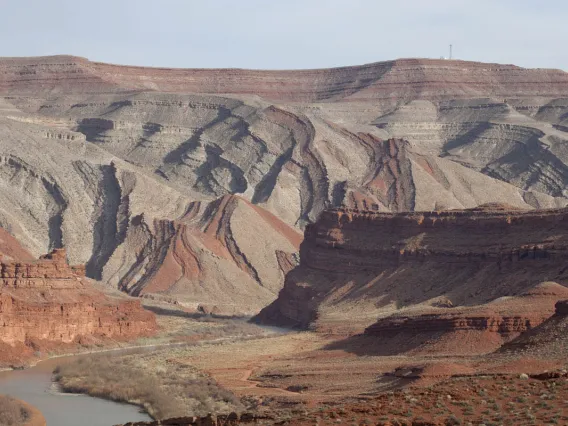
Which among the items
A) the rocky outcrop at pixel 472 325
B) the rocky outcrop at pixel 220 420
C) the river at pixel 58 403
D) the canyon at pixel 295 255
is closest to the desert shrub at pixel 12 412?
the river at pixel 58 403

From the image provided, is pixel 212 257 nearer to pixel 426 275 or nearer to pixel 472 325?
pixel 426 275

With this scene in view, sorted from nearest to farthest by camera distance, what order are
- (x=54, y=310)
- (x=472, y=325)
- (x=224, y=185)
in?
(x=472, y=325)
(x=54, y=310)
(x=224, y=185)

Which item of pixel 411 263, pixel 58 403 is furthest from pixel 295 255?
pixel 58 403

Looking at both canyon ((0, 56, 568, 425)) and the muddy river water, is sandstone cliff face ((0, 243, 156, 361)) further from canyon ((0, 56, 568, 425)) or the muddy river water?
the muddy river water

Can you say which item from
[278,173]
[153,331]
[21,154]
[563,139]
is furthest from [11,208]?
[563,139]

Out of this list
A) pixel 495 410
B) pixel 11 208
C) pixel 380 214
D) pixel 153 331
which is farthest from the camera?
pixel 11 208

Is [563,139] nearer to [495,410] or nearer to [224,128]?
[224,128]
